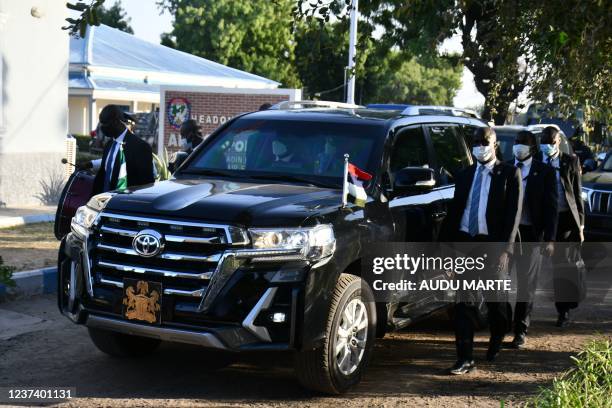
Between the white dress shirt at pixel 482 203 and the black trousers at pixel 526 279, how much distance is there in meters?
0.89

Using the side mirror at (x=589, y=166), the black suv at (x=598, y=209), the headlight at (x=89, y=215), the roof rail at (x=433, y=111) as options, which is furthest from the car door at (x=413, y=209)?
the side mirror at (x=589, y=166)

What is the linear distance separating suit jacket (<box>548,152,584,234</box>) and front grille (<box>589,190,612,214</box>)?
399 cm

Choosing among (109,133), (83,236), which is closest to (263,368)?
(83,236)

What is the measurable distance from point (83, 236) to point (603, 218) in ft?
28.0

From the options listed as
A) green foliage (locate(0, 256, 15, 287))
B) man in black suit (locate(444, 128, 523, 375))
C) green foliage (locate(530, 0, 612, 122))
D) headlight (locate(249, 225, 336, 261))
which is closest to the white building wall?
green foliage (locate(0, 256, 15, 287))

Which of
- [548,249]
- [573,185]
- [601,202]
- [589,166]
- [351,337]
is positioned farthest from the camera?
[589,166]

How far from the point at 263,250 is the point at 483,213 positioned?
6.85 ft

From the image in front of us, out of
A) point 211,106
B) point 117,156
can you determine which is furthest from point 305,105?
point 211,106

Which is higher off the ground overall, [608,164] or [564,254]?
[608,164]

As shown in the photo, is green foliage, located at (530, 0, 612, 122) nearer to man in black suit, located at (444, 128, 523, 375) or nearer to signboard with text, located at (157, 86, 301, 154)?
man in black suit, located at (444, 128, 523, 375)

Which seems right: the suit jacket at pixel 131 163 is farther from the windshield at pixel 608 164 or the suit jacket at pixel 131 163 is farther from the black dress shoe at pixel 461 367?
the windshield at pixel 608 164

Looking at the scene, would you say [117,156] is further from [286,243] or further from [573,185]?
[573,185]

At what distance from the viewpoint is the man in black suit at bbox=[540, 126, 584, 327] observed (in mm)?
9219

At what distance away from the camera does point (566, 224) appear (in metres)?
9.27
